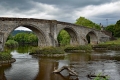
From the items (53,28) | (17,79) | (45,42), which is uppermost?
(53,28)

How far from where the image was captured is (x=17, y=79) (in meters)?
20.1

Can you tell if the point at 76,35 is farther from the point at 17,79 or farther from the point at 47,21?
the point at 17,79

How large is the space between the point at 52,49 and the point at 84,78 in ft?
73.0

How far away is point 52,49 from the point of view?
42000 mm

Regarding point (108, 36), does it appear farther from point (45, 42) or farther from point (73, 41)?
point (45, 42)

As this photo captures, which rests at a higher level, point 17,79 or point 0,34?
point 0,34

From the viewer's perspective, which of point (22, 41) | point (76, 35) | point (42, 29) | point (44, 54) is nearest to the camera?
point (44, 54)

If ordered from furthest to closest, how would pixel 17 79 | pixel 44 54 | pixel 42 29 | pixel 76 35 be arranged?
pixel 76 35, pixel 42 29, pixel 44 54, pixel 17 79

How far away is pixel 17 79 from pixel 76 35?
4635 cm

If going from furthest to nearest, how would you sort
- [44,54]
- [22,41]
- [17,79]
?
1. [22,41]
2. [44,54]
3. [17,79]

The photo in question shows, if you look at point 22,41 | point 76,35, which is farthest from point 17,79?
point 22,41

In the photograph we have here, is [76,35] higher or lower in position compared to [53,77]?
higher

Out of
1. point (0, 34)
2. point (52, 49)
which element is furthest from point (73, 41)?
point (0, 34)

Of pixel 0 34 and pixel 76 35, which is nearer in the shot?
pixel 0 34
